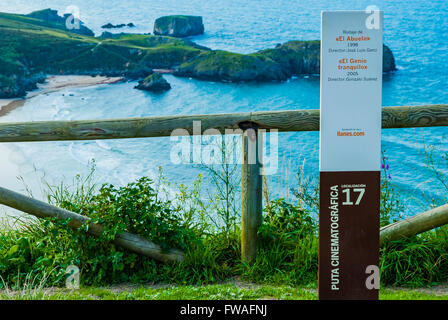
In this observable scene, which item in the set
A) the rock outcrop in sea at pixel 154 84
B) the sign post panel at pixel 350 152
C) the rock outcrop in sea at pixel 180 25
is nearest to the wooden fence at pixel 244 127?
the sign post panel at pixel 350 152

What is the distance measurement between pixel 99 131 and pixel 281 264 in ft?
5.51

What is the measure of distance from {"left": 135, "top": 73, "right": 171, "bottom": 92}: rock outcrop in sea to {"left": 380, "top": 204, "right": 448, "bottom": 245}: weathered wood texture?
1202 centimetres

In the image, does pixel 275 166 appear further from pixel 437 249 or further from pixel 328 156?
pixel 328 156

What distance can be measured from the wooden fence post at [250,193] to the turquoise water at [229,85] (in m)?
7.05

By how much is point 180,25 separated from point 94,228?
13.5 m

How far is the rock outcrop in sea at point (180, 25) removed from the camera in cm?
1599

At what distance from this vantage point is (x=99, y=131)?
139 inches

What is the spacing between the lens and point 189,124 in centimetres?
350

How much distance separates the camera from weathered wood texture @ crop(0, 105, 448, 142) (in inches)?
137

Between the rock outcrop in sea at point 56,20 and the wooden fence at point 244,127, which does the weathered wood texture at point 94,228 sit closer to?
the wooden fence at point 244,127

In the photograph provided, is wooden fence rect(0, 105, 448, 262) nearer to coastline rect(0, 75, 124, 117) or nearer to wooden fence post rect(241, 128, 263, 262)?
wooden fence post rect(241, 128, 263, 262)

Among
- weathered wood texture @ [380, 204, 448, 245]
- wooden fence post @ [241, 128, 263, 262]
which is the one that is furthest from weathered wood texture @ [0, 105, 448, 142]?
weathered wood texture @ [380, 204, 448, 245]

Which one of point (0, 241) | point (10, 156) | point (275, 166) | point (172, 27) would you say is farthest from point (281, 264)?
point (172, 27)
